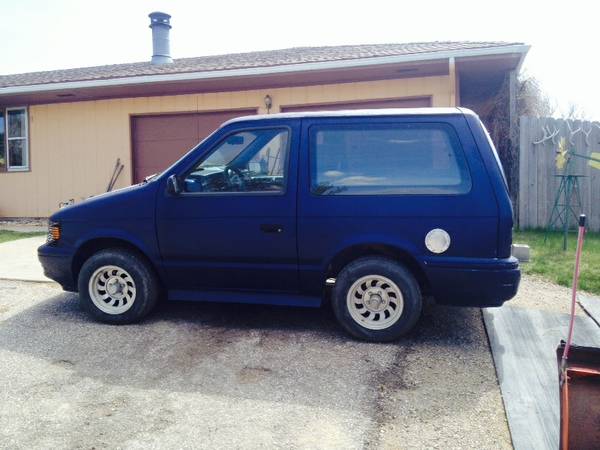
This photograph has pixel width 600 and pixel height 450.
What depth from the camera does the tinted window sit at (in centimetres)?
414

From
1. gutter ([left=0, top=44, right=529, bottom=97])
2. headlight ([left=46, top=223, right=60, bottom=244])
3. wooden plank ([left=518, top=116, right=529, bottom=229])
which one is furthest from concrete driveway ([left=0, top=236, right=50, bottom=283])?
wooden plank ([left=518, top=116, right=529, bottom=229])

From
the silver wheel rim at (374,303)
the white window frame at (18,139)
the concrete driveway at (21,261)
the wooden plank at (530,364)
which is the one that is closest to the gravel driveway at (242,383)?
the wooden plank at (530,364)

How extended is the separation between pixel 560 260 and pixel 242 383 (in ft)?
16.8

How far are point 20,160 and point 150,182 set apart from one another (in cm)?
969

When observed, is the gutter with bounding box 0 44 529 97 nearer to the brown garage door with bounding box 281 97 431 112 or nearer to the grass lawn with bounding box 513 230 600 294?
the brown garage door with bounding box 281 97 431 112

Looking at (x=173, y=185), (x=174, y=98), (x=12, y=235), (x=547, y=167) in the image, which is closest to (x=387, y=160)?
(x=173, y=185)

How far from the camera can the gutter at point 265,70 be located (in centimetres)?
862

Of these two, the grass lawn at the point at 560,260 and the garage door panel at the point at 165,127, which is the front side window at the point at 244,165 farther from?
the garage door panel at the point at 165,127

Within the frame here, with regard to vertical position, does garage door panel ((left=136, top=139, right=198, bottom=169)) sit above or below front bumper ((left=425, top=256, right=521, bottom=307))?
above

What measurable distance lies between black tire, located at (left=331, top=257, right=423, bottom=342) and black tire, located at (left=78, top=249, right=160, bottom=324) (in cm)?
164

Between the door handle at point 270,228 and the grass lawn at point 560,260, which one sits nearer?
the door handle at point 270,228

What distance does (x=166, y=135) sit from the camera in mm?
11422

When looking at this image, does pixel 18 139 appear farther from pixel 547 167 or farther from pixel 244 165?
pixel 547 167

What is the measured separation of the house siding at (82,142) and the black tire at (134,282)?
21.2 ft
